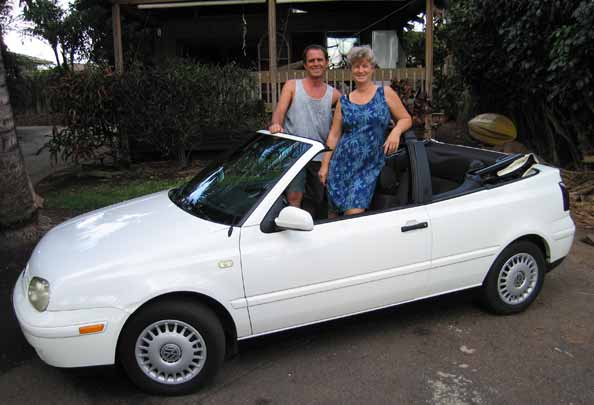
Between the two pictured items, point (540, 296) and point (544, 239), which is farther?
point (540, 296)

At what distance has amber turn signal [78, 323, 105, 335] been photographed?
116 inches

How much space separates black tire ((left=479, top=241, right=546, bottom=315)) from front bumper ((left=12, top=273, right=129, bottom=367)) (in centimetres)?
260

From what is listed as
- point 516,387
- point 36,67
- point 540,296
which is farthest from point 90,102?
point 36,67

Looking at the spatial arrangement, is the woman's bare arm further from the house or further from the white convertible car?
the house

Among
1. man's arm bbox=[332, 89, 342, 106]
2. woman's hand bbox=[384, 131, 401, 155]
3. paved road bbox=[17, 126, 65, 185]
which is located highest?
man's arm bbox=[332, 89, 342, 106]

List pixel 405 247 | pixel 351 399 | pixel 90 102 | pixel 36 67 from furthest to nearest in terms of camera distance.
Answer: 1. pixel 36 67
2. pixel 90 102
3. pixel 405 247
4. pixel 351 399

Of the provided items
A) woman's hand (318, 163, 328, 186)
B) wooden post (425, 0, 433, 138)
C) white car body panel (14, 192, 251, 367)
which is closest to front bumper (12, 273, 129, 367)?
white car body panel (14, 192, 251, 367)

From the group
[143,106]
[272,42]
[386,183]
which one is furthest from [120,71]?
[386,183]

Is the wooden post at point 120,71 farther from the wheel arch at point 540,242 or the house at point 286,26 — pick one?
the wheel arch at point 540,242

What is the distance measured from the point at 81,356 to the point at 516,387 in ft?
8.05

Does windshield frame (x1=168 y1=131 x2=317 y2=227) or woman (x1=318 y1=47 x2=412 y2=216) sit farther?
woman (x1=318 y1=47 x2=412 y2=216)

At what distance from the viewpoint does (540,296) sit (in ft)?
15.4

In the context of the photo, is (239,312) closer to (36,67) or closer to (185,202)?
(185,202)

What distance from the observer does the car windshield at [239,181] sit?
139 inches
